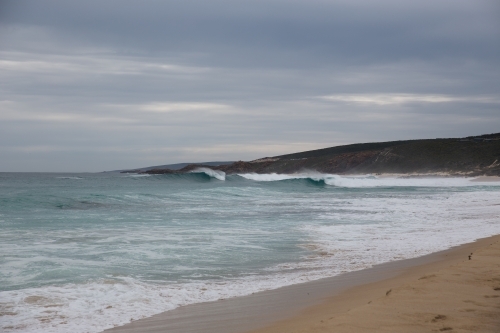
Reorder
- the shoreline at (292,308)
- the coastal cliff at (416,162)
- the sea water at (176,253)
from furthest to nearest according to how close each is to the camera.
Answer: the coastal cliff at (416,162) < the sea water at (176,253) < the shoreline at (292,308)

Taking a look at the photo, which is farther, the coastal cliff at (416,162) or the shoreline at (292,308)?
the coastal cliff at (416,162)

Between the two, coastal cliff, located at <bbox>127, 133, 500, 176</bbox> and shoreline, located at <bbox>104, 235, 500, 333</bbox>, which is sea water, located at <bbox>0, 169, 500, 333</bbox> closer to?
shoreline, located at <bbox>104, 235, 500, 333</bbox>

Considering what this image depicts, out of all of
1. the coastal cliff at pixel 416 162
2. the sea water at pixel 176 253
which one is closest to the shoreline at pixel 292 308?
the sea water at pixel 176 253

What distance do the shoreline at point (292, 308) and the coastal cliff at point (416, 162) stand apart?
5341 centimetres

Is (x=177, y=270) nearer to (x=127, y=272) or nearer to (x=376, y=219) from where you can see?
(x=127, y=272)

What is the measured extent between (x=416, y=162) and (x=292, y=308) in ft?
231

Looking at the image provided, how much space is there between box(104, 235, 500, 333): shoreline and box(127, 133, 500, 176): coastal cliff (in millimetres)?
53408

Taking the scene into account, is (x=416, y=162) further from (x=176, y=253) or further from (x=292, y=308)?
(x=292, y=308)

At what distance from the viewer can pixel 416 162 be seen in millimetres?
71562

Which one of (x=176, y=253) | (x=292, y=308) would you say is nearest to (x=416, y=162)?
(x=176, y=253)

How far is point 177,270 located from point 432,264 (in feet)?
11.8

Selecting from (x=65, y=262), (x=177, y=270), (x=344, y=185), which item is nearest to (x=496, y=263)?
(x=177, y=270)

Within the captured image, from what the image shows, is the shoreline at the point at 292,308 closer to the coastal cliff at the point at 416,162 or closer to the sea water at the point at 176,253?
the sea water at the point at 176,253

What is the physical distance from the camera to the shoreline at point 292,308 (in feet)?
14.0
